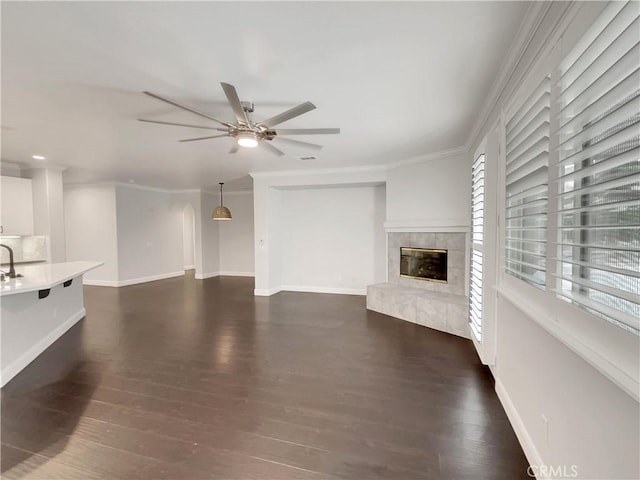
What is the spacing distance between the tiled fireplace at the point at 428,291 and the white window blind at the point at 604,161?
2.68 metres

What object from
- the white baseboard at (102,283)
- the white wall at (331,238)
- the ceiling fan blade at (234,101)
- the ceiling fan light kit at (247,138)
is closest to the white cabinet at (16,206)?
the white baseboard at (102,283)

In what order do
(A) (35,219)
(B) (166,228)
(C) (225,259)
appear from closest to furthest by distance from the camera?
1. (A) (35,219)
2. (B) (166,228)
3. (C) (225,259)

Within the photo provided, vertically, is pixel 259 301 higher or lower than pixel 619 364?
lower

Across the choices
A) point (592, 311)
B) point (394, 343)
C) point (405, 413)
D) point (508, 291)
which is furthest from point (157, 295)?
point (592, 311)

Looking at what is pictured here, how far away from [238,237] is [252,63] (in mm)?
7082

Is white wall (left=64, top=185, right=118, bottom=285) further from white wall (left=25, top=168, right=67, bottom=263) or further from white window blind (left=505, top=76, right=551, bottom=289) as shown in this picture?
white window blind (left=505, top=76, right=551, bottom=289)

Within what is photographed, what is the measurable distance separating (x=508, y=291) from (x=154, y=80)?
308 cm

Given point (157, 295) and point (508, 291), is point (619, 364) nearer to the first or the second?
point (508, 291)

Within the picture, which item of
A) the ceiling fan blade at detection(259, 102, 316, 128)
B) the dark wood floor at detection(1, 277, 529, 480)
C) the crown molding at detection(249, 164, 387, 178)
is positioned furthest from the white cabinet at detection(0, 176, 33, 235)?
the ceiling fan blade at detection(259, 102, 316, 128)

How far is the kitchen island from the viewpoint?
263 cm

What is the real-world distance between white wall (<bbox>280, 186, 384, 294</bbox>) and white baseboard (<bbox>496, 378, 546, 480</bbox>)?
361 centimetres

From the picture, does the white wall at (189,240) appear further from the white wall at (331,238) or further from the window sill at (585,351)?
the window sill at (585,351)

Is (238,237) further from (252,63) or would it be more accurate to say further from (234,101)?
(252,63)

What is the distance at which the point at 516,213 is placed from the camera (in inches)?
81.8
